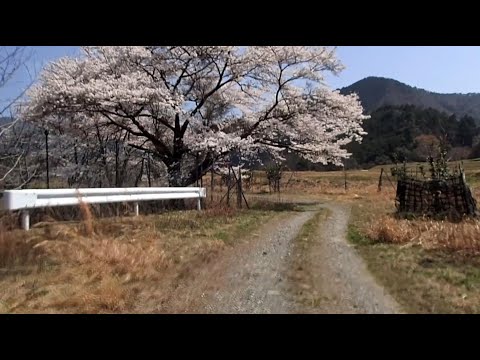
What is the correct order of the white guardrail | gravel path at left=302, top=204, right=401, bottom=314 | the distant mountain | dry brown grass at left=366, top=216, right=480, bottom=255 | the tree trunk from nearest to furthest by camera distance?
gravel path at left=302, top=204, right=401, bottom=314 < dry brown grass at left=366, top=216, right=480, bottom=255 < the white guardrail < the tree trunk < the distant mountain

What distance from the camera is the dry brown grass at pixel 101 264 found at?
4.37 m

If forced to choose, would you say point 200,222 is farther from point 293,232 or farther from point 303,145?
point 303,145

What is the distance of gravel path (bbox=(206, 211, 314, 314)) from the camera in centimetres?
430

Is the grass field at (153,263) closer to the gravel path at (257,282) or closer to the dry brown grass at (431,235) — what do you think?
the dry brown grass at (431,235)

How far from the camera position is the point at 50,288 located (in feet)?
15.4

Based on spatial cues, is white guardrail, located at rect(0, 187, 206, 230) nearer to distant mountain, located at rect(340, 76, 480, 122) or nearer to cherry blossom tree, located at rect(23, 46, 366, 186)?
cherry blossom tree, located at rect(23, 46, 366, 186)

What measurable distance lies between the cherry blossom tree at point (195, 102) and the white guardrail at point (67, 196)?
355cm

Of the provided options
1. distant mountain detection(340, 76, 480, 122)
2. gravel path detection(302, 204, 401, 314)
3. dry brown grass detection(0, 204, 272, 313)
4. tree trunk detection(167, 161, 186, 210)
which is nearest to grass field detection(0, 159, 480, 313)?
dry brown grass detection(0, 204, 272, 313)

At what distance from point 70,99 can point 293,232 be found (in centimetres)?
868

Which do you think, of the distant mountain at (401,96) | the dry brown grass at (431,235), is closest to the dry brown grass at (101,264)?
the dry brown grass at (431,235)

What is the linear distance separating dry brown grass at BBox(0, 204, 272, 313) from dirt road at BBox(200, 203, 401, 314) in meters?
0.45

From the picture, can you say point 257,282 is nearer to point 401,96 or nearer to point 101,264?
point 101,264

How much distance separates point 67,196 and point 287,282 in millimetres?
4996
